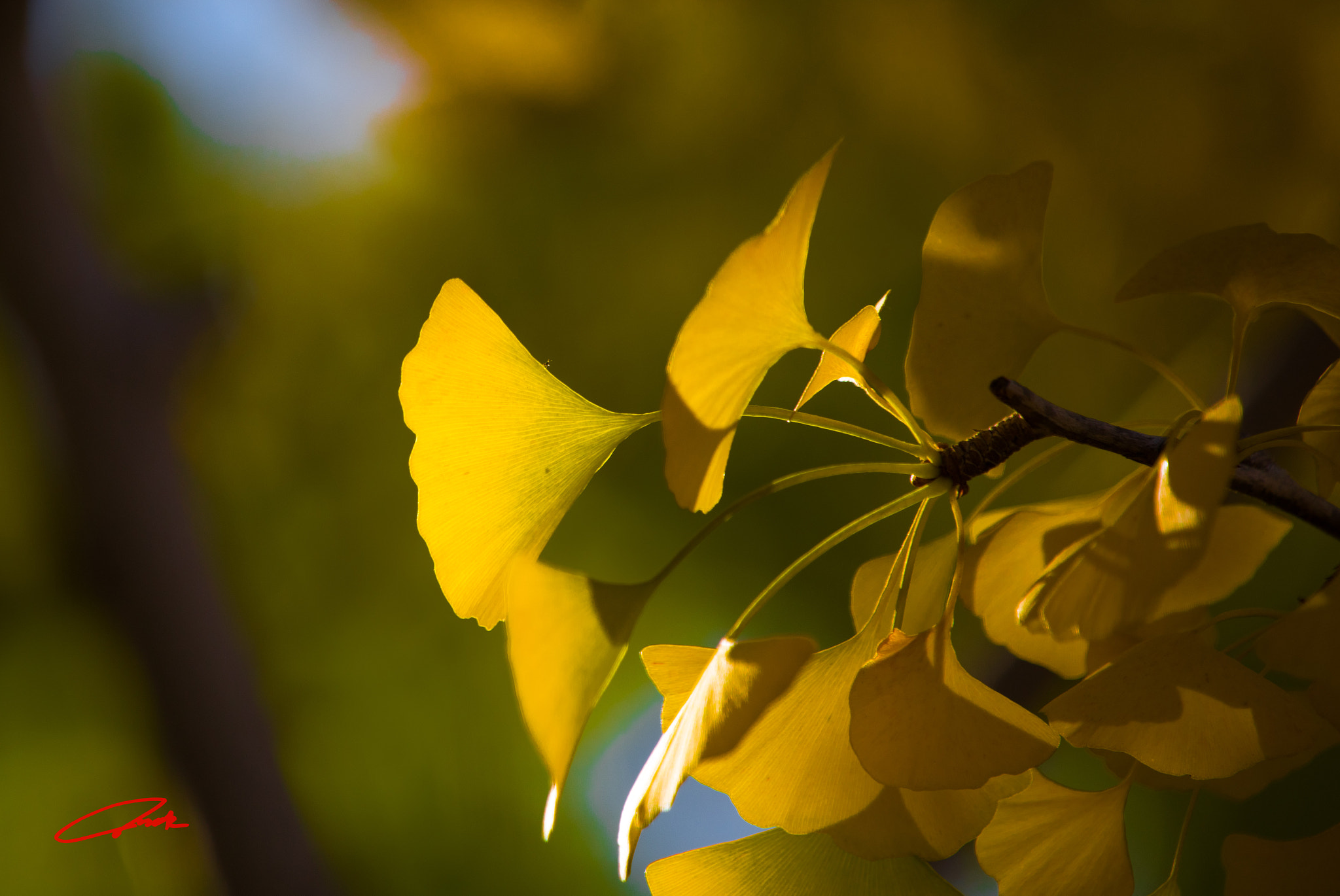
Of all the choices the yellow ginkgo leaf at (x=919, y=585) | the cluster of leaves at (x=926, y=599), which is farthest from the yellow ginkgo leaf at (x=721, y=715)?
the yellow ginkgo leaf at (x=919, y=585)

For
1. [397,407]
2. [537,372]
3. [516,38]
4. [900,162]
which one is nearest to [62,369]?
[397,407]

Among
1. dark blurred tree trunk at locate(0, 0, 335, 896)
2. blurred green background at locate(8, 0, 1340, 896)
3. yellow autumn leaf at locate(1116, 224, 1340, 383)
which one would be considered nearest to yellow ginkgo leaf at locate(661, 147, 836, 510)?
yellow autumn leaf at locate(1116, 224, 1340, 383)

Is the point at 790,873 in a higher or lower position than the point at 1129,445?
lower

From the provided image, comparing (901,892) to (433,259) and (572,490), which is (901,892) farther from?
(433,259)

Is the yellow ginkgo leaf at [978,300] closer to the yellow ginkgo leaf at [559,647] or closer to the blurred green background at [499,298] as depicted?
the yellow ginkgo leaf at [559,647]

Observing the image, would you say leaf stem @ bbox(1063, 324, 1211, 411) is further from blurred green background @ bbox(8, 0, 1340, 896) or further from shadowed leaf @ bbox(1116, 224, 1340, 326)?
blurred green background @ bbox(8, 0, 1340, 896)

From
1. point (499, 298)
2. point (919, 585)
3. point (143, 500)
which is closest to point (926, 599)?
point (919, 585)

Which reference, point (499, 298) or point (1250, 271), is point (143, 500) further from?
point (1250, 271)
